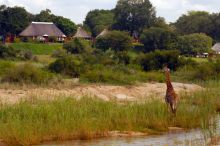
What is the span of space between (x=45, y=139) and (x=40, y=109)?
58.3 inches

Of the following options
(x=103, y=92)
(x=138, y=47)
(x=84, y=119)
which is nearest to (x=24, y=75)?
(x=103, y=92)

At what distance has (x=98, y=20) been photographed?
3588 inches

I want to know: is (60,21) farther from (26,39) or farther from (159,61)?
(159,61)

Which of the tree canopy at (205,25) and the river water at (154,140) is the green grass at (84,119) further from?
the tree canopy at (205,25)

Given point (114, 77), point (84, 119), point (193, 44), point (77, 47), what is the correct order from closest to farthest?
1. point (84, 119)
2. point (114, 77)
3. point (77, 47)
4. point (193, 44)

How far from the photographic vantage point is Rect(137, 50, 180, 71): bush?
38.8 meters

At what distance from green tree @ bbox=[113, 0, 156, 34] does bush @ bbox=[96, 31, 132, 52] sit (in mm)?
14845

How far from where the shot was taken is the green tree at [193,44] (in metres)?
61.5

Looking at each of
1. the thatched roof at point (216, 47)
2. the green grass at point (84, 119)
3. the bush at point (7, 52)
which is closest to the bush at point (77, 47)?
the bush at point (7, 52)

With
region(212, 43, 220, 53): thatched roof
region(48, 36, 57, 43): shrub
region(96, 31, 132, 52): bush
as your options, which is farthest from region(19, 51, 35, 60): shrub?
region(212, 43, 220, 53): thatched roof

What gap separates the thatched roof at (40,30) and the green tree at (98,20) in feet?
45.0

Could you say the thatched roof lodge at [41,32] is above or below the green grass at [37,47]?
above

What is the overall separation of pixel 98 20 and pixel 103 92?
65.5 meters

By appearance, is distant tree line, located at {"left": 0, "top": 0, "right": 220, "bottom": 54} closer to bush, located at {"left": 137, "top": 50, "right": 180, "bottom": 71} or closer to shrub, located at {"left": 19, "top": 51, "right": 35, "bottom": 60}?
shrub, located at {"left": 19, "top": 51, "right": 35, "bottom": 60}
